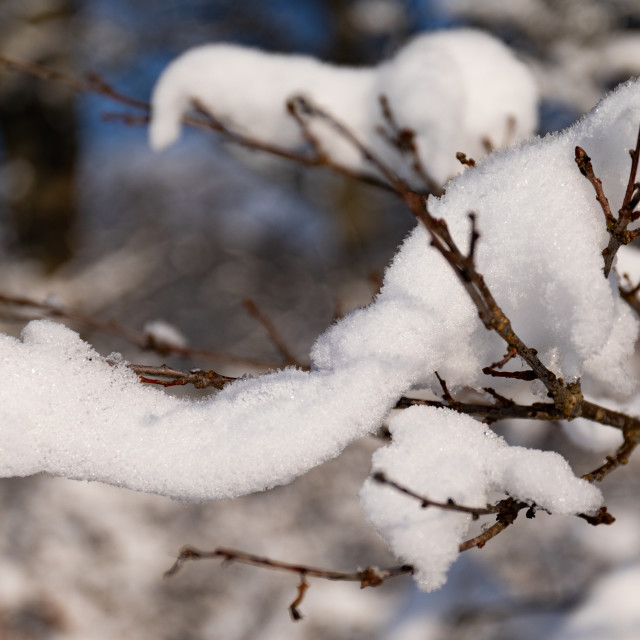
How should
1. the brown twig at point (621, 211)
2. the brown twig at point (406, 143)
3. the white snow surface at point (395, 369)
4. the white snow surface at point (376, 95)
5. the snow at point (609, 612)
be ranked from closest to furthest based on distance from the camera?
the brown twig at point (621, 211)
the white snow surface at point (395, 369)
the brown twig at point (406, 143)
the white snow surface at point (376, 95)
the snow at point (609, 612)

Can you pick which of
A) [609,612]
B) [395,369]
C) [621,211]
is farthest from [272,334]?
[609,612]

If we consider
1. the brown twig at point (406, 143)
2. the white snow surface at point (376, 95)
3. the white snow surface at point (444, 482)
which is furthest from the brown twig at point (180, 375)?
the white snow surface at point (376, 95)

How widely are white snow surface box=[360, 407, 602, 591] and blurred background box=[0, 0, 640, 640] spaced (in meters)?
0.60

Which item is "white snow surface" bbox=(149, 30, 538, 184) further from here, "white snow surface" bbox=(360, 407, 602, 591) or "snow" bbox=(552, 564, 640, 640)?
"snow" bbox=(552, 564, 640, 640)

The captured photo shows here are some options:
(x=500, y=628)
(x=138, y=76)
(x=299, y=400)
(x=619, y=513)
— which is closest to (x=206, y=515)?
(x=500, y=628)

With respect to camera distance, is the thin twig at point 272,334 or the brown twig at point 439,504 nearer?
the brown twig at point 439,504

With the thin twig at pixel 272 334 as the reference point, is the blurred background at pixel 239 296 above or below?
below

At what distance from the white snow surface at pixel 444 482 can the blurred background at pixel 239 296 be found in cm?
60

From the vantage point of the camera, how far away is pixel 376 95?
6.20 feet

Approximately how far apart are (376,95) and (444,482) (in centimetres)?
154

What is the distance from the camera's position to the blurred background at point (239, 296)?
2938 millimetres

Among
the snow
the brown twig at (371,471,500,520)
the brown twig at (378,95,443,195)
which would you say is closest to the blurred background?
the snow

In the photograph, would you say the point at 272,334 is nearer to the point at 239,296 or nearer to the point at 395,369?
the point at 395,369

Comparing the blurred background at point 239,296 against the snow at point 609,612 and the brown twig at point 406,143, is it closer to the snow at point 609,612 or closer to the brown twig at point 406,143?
the snow at point 609,612
